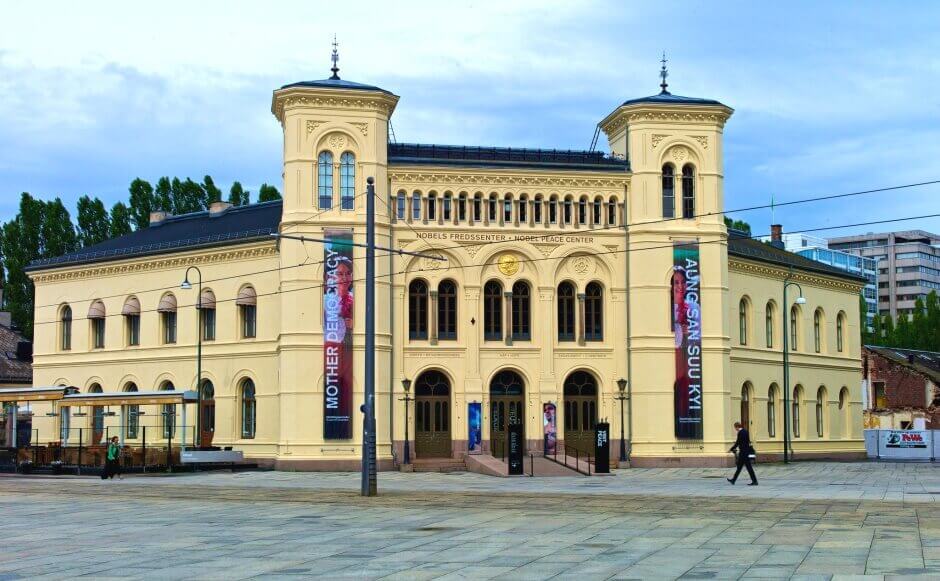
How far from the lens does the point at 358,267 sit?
161 feet

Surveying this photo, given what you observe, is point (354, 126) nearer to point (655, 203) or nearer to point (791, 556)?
point (655, 203)

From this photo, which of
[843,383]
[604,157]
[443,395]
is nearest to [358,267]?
[443,395]

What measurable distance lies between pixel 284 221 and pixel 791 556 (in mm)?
33952

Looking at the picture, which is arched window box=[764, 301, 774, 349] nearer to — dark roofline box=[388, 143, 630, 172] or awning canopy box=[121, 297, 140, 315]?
dark roofline box=[388, 143, 630, 172]

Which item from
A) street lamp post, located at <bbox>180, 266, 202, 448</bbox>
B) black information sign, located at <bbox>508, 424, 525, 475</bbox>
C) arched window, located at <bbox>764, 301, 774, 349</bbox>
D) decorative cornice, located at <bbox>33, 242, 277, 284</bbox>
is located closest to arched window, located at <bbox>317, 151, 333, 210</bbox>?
decorative cornice, located at <bbox>33, 242, 277, 284</bbox>

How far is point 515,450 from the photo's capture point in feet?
145

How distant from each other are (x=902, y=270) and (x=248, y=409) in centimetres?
14194

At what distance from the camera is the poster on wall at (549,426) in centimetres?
5128

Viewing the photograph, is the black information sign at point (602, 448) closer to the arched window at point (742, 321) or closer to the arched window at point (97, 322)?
the arched window at point (742, 321)

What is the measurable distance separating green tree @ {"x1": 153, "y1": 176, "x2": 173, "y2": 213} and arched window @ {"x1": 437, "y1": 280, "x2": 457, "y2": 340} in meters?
30.2

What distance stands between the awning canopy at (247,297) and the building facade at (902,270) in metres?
137

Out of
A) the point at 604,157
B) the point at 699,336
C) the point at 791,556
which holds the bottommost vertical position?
the point at 791,556

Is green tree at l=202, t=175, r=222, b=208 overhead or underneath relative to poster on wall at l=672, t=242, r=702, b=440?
overhead

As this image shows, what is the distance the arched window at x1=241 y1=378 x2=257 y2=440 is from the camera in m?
53.0
